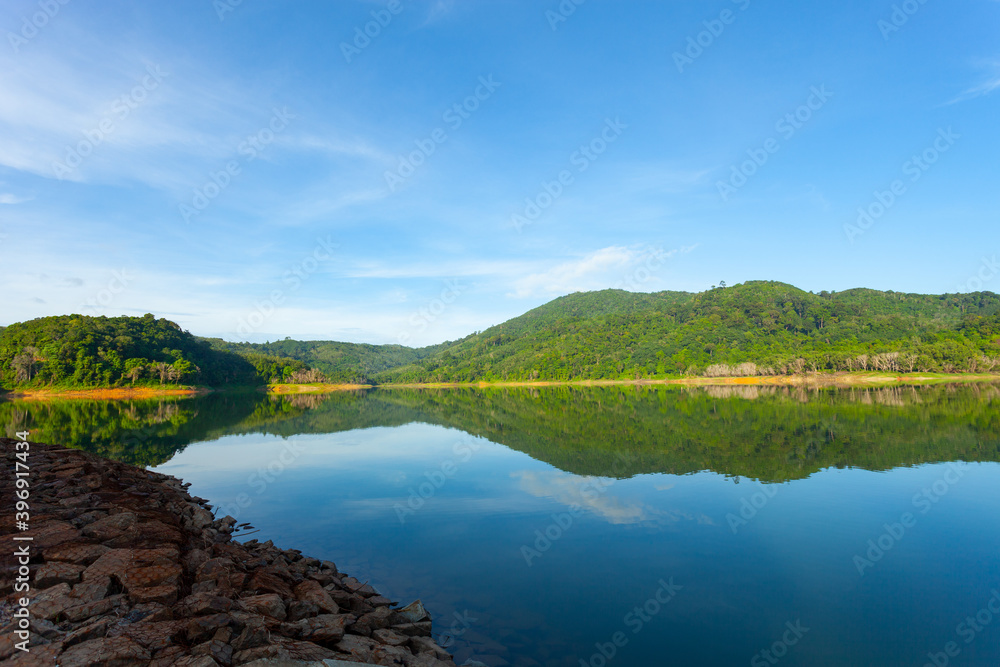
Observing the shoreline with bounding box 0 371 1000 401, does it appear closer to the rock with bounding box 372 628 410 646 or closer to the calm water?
the calm water

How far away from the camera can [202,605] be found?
5.75m

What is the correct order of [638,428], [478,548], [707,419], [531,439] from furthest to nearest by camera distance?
[707,419]
[638,428]
[531,439]
[478,548]

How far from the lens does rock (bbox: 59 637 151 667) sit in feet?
14.6

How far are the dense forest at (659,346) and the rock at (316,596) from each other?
361 ft

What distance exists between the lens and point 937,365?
300 ft

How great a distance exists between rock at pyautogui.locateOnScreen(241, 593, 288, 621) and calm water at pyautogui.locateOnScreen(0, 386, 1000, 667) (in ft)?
8.62

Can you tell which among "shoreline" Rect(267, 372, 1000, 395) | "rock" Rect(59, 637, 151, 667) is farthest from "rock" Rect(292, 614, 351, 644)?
"shoreline" Rect(267, 372, 1000, 395)

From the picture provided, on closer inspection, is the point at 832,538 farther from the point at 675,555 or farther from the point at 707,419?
the point at 707,419

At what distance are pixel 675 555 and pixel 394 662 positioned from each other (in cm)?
699

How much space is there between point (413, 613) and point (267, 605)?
7.68ft

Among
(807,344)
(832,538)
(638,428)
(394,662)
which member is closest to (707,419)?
(638,428)
